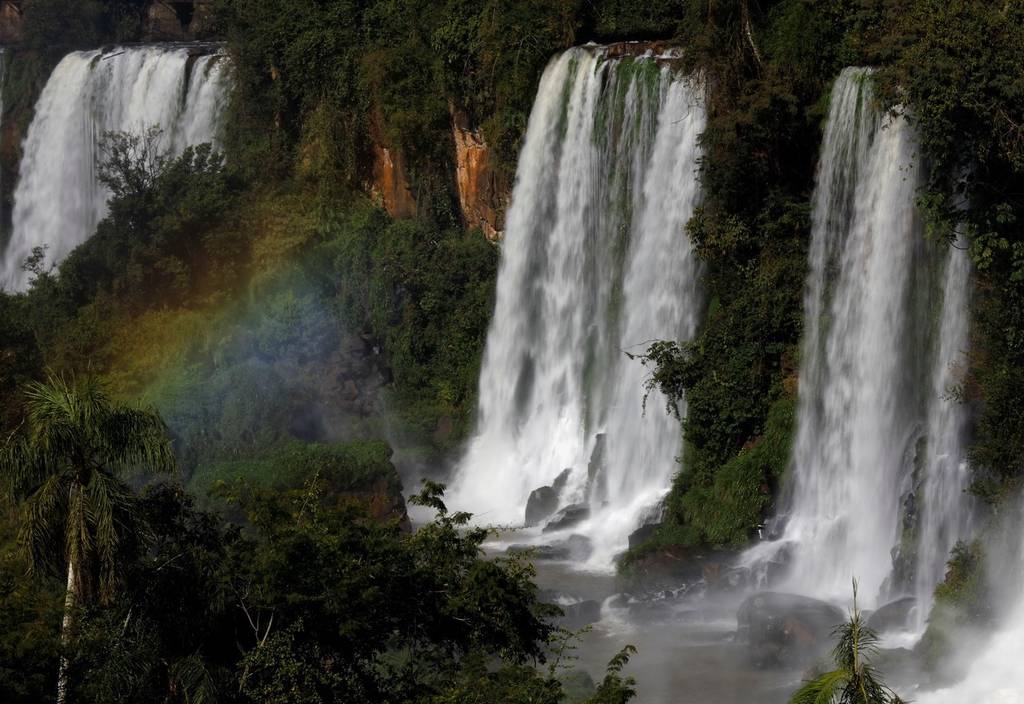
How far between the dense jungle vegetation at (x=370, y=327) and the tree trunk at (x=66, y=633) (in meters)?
0.06

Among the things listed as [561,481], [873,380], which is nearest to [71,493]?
[873,380]

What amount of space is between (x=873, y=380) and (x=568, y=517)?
21.6ft

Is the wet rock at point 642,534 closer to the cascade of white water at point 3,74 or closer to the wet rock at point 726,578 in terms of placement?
the wet rock at point 726,578

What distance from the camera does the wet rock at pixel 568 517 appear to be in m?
28.2

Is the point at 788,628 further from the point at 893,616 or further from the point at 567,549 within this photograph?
the point at 567,549

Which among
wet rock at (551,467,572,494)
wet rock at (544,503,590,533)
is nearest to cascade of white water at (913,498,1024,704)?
wet rock at (544,503,590,533)

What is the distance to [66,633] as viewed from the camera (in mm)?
13711

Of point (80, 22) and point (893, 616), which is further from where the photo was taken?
point (80, 22)

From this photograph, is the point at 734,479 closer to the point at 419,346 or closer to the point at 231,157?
the point at 419,346

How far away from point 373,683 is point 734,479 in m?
12.0

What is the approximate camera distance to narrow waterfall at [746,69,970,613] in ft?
74.4

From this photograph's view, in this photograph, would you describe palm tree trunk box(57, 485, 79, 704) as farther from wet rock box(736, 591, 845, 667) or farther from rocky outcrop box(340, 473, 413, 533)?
rocky outcrop box(340, 473, 413, 533)

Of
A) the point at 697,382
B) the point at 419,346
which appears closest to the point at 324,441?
the point at 419,346

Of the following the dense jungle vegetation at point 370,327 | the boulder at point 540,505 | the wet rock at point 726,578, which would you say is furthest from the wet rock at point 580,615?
the boulder at point 540,505
